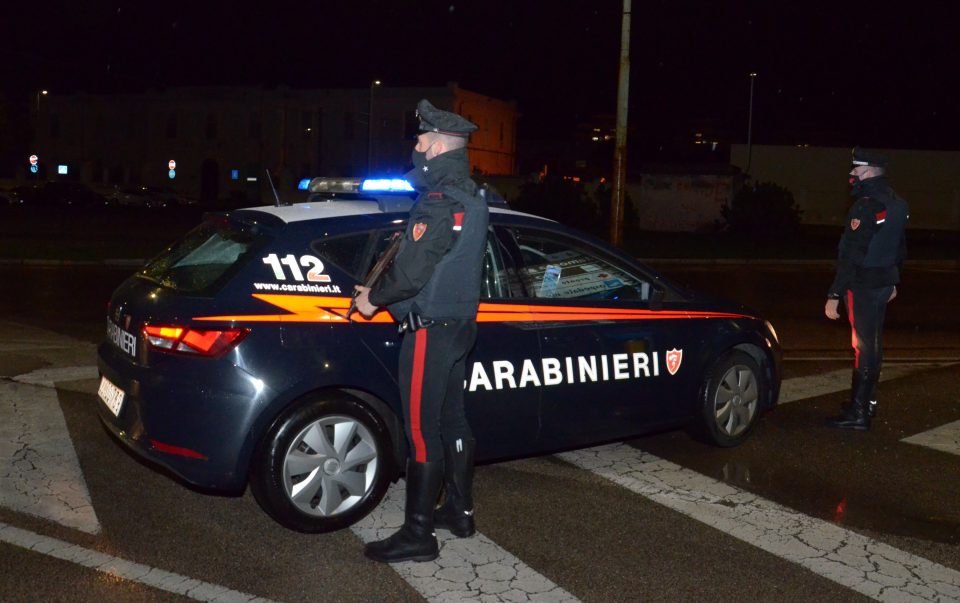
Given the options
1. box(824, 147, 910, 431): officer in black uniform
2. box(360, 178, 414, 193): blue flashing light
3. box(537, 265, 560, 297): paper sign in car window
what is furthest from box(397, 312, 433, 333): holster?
box(824, 147, 910, 431): officer in black uniform

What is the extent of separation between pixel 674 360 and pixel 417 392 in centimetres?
222

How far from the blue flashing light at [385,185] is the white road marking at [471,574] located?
1842 millimetres

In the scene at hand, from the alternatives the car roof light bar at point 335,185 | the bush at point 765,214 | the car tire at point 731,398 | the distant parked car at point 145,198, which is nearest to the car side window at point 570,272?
the car tire at point 731,398

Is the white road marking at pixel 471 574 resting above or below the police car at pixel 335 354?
below

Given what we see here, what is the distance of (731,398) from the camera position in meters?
6.75

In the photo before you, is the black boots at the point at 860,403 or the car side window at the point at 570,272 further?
the black boots at the point at 860,403

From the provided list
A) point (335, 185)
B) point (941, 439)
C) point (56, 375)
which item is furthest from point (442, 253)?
point (56, 375)

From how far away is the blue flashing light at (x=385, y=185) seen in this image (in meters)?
5.91

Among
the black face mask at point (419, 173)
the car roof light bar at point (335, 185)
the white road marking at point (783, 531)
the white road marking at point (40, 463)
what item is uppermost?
the black face mask at point (419, 173)

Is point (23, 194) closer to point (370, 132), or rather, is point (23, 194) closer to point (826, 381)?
point (370, 132)

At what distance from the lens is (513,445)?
5.65m

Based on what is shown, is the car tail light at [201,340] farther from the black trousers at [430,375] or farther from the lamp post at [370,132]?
the lamp post at [370,132]

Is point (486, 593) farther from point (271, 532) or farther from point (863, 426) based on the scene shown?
point (863, 426)

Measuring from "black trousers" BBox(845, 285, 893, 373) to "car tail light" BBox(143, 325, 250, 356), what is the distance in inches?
176
